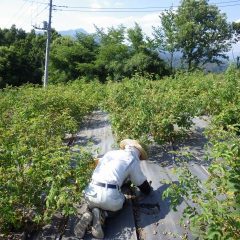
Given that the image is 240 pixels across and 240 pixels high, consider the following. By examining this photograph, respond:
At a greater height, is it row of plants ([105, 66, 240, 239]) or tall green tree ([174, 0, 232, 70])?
tall green tree ([174, 0, 232, 70])

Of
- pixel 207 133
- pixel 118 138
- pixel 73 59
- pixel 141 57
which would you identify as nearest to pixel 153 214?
pixel 207 133

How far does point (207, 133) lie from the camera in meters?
4.16

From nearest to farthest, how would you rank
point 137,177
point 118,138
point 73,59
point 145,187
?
point 137,177 < point 145,187 < point 118,138 < point 73,59

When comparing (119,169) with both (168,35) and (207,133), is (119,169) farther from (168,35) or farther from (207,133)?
(168,35)

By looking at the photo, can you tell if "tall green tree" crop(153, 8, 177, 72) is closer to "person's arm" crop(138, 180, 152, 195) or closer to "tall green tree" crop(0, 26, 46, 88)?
"tall green tree" crop(0, 26, 46, 88)

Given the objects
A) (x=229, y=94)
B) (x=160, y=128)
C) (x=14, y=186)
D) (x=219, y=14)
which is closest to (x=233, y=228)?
(x=14, y=186)

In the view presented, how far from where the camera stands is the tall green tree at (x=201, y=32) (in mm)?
31642

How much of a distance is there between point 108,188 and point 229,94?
4438mm

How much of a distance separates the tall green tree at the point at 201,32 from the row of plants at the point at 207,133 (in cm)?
2267

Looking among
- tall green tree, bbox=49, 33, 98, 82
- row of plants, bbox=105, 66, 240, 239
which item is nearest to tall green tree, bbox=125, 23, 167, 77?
tall green tree, bbox=49, 33, 98, 82

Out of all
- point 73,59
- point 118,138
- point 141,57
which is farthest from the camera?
point 73,59

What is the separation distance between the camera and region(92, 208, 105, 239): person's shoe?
3735 mm

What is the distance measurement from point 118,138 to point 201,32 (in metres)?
27.3

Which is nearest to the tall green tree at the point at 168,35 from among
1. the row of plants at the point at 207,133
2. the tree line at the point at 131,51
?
the tree line at the point at 131,51
